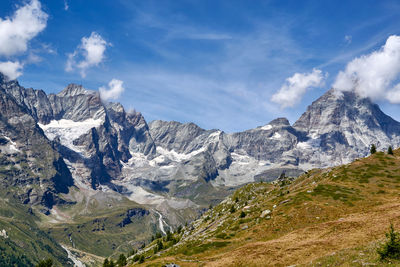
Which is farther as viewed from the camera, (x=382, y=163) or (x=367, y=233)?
(x=382, y=163)

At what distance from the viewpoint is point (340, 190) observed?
108188 mm

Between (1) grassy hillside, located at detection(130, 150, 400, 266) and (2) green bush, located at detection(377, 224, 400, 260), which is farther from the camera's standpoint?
(1) grassy hillside, located at detection(130, 150, 400, 266)

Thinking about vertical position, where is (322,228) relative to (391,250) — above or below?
below

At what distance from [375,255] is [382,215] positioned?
107ft

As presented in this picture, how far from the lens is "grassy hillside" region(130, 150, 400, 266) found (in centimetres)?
5231

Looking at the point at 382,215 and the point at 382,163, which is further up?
the point at 382,163

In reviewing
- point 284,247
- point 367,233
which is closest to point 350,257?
point 367,233

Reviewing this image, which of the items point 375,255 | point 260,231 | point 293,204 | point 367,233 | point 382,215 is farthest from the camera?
point 293,204

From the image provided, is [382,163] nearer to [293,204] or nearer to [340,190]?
[340,190]

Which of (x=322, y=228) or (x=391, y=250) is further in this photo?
(x=322, y=228)

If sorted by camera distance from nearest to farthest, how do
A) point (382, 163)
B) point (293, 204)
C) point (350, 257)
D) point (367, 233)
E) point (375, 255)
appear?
point (375, 255) → point (350, 257) → point (367, 233) → point (293, 204) → point (382, 163)

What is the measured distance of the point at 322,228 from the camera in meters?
67.8

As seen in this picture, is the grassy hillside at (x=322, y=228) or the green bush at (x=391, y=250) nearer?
the green bush at (x=391, y=250)

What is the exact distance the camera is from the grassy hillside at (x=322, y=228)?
52.3m
